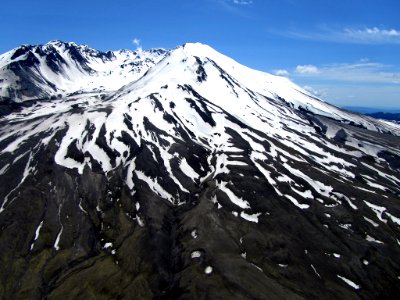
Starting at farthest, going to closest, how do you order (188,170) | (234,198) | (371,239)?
(188,170), (234,198), (371,239)

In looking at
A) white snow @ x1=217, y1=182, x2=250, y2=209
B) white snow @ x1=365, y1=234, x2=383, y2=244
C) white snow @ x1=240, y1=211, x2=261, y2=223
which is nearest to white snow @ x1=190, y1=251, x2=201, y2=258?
white snow @ x1=240, y1=211, x2=261, y2=223

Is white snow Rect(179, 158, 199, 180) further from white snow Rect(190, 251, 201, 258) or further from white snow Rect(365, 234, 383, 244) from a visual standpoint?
white snow Rect(365, 234, 383, 244)

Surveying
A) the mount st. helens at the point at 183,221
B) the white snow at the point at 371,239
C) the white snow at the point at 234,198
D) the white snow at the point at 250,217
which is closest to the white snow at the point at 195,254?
the mount st. helens at the point at 183,221

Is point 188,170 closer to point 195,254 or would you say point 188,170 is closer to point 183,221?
point 183,221

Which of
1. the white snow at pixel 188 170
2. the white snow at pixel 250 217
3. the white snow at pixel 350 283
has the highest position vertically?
the white snow at pixel 188 170

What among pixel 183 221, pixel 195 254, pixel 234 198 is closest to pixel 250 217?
pixel 234 198

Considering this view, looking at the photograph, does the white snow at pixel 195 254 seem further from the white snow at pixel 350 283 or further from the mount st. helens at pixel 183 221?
the white snow at pixel 350 283

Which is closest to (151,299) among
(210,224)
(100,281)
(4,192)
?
(100,281)

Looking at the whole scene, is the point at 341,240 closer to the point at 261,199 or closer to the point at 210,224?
the point at 261,199

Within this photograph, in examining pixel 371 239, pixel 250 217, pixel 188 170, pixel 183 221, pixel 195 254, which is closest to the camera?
pixel 195 254


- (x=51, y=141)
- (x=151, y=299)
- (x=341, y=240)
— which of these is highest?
(x=51, y=141)

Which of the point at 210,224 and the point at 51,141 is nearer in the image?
the point at 210,224
